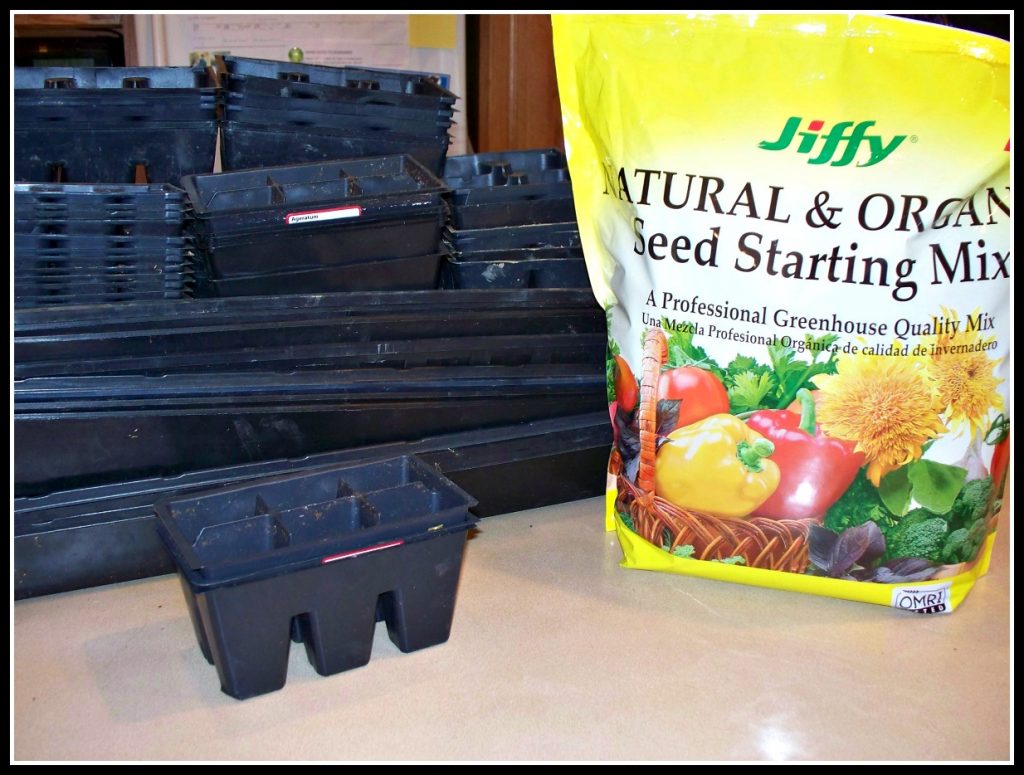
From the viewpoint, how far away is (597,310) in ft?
3.22

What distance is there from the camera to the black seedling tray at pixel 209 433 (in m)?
0.83

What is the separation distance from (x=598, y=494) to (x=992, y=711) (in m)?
0.44

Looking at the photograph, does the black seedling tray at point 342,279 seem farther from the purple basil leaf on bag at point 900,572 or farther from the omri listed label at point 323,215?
the purple basil leaf on bag at point 900,572

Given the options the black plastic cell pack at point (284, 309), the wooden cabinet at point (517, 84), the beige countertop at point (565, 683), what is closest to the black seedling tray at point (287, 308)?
the black plastic cell pack at point (284, 309)

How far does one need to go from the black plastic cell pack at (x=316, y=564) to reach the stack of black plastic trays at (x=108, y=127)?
0.49 meters

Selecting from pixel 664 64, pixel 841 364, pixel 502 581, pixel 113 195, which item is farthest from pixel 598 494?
pixel 113 195

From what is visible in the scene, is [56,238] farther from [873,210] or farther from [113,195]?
[873,210]

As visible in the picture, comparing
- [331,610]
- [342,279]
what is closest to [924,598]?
[331,610]

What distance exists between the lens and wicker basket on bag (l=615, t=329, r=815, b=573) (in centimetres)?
85

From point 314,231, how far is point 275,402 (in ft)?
0.58

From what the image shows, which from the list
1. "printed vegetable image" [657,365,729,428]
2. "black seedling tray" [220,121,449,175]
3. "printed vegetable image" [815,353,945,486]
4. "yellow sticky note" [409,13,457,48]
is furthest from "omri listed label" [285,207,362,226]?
"yellow sticky note" [409,13,457,48]

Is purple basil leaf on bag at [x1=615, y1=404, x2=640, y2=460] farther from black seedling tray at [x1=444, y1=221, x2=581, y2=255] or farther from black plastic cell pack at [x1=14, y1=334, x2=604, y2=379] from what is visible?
black seedling tray at [x1=444, y1=221, x2=581, y2=255]

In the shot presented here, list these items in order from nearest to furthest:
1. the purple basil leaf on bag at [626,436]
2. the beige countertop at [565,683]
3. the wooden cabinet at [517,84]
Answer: the beige countertop at [565,683], the purple basil leaf on bag at [626,436], the wooden cabinet at [517,84]

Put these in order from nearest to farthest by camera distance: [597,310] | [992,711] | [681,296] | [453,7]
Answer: [992,711], [681,296], [597,310], [453,7]
